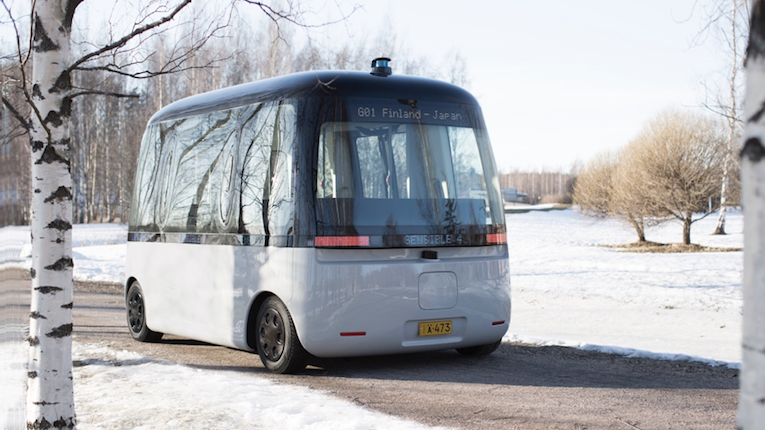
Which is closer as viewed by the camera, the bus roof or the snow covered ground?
the snow covered ground

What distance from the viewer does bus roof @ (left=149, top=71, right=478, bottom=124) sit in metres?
7.19

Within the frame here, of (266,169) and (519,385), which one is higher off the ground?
(266,169)

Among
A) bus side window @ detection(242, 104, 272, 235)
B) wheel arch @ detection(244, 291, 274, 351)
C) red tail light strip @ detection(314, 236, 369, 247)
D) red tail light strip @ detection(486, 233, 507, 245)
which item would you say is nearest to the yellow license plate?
red tail light strip @ detection(486, 233, 507, 245)

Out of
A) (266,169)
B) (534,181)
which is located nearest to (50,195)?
(266,169)

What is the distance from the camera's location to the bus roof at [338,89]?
7188 mm

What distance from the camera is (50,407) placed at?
14.4 ft

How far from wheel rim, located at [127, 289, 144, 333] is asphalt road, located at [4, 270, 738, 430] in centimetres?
22

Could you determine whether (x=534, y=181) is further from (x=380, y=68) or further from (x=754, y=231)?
(x=754, y=231)

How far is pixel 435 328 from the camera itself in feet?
24.2

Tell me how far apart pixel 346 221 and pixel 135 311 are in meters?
4.06

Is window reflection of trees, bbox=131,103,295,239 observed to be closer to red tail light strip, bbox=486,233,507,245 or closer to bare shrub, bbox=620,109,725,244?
red tail light strip, bbox=486,233,507,245

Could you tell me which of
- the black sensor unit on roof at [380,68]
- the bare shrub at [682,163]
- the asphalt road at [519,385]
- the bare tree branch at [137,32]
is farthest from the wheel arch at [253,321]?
the bare shrub at [682,163]

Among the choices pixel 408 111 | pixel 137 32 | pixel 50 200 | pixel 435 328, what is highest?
pixel 137 32

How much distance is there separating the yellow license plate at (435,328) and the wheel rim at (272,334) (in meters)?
1.28
